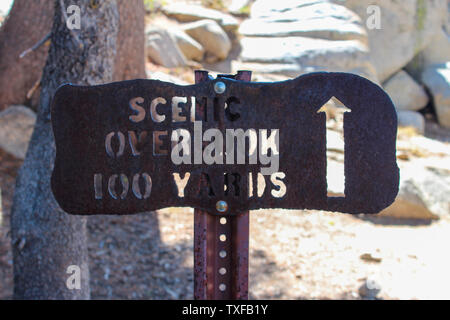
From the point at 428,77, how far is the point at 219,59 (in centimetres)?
499

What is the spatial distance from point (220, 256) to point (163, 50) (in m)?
7.06

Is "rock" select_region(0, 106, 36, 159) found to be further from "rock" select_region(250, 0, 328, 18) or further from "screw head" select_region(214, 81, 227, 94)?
"rock" select_region(250, 0, 328, 18)

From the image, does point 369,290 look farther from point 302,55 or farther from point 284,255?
point 302,55

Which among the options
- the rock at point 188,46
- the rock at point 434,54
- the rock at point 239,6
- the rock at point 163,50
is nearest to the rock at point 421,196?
the rock at point 163,50

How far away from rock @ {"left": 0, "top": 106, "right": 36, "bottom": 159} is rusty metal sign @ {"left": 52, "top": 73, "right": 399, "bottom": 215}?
376 centimetres

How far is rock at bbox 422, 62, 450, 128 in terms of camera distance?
33.2ft

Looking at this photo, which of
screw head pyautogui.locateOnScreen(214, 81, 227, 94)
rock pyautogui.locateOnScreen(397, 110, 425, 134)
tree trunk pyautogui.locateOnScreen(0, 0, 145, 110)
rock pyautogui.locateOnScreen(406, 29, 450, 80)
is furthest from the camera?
rock pyautogui.locateOnScreen(406, 29, 450, 80)

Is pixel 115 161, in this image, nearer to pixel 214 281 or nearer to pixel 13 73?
pixel 214 281

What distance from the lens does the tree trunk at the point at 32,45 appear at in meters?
4.60

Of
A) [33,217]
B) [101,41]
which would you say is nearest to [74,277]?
[33,217]

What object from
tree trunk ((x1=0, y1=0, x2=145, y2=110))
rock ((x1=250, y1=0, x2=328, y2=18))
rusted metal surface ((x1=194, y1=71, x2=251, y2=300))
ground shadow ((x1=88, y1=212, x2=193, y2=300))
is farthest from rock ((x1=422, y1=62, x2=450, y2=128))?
rusted metal surface ((x1=194, y1=71, x2=251, y2=300))

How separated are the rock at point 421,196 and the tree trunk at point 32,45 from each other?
3.22 metres

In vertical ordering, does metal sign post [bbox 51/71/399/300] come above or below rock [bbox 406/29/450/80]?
below

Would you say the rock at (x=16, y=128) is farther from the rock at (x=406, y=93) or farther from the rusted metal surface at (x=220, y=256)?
the rock at (x=406, y=93)
